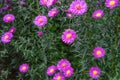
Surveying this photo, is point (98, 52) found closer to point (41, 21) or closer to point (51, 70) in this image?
point (51, 70)

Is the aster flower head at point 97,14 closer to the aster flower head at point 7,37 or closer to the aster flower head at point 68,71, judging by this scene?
the aster flower head at point 68,71

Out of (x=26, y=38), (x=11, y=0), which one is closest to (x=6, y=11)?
(x=11, y=0)

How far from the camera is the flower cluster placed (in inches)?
109

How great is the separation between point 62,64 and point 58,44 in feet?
1.09

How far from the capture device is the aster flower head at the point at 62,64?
9.23 feet

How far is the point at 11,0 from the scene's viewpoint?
3.44 metres

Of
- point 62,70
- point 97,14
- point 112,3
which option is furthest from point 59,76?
point 112,3

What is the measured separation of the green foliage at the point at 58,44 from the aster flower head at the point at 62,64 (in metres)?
0.10

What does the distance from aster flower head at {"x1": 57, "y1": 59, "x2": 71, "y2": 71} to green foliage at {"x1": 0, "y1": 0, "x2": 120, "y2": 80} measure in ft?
0.32

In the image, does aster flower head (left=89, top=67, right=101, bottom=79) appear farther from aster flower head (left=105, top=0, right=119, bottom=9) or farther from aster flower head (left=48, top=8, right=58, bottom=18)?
aster flower head (left=48, top=8, right=58, bottom=18)

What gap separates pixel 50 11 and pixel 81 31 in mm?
434

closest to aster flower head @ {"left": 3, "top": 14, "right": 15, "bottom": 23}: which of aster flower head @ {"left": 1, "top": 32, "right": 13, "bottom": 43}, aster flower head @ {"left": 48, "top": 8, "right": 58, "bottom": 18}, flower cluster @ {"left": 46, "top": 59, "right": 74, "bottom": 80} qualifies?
aster flower head @ {"left": 1, "top": 32, "right": 13, "bottom": 43}

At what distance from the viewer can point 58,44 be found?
312cm

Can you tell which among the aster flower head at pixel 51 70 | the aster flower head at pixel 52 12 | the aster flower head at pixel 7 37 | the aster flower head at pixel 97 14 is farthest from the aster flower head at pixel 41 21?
the aster flower head at pixel 97 14
